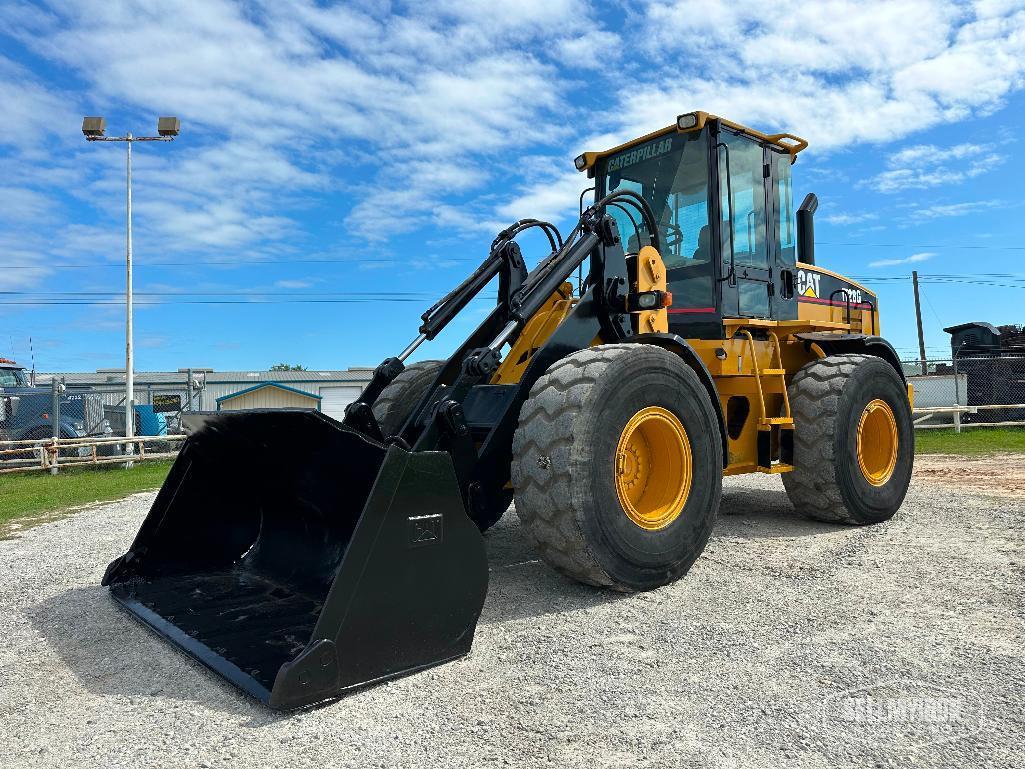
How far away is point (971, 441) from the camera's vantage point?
15.6m

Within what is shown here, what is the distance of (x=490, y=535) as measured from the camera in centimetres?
621

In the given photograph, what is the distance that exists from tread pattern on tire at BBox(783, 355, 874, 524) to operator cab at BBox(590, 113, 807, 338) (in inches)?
25.9

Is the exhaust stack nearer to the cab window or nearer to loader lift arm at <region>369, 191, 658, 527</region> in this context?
the cab window

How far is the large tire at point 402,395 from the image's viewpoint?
579cm

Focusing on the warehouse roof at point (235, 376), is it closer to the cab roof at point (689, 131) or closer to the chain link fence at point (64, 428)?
the chain link fence at point (64, 428)

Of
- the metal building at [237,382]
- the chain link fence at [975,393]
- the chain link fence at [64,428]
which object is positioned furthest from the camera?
the metal building at [237,382]

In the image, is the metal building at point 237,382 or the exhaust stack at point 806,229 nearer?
the exhaust stack at point 806,229

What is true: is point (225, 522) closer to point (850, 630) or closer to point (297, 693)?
point (297, 693)

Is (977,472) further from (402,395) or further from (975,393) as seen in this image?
(975,393)

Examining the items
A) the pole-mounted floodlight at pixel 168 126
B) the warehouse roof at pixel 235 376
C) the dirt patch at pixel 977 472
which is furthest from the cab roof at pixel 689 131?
the warehouse roof at pixel 235 376

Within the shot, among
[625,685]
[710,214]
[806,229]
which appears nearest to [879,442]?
[806,229]

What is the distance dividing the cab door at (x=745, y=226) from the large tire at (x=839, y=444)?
0.75 meters

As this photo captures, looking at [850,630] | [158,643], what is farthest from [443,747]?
[850,630]

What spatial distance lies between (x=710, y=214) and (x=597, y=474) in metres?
2.91
